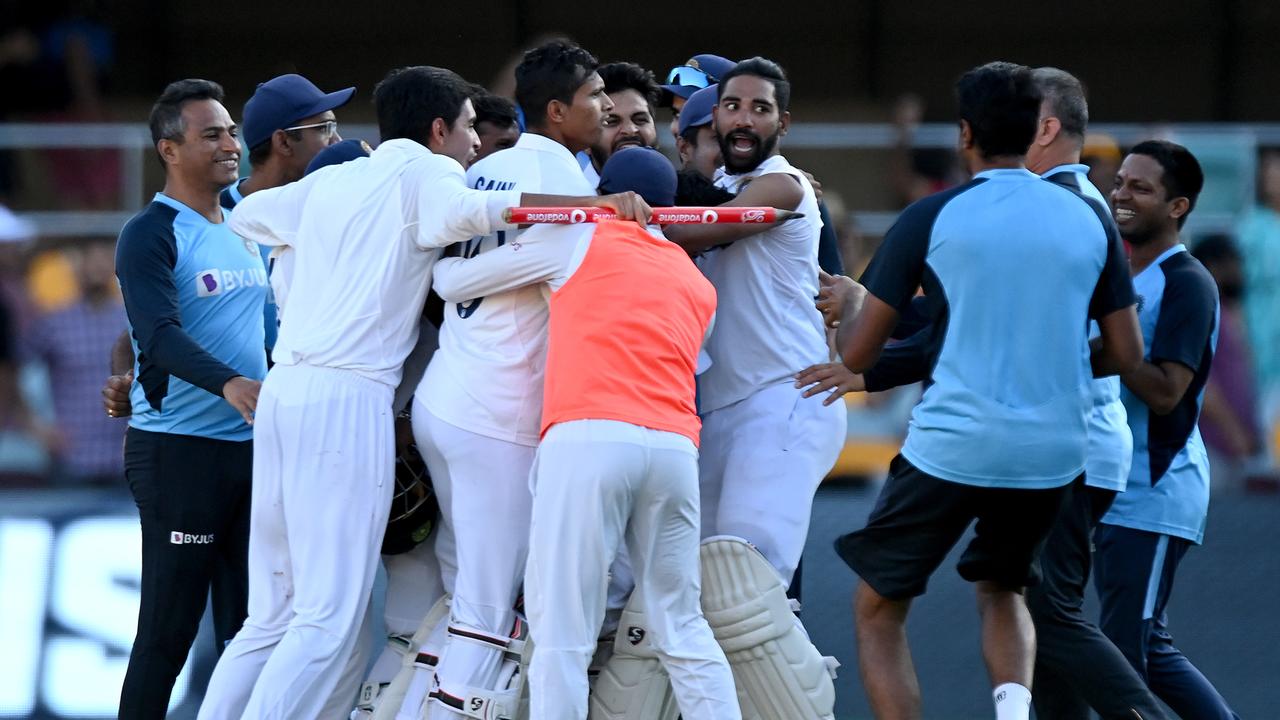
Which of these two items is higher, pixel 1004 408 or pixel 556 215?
pixel 556 215

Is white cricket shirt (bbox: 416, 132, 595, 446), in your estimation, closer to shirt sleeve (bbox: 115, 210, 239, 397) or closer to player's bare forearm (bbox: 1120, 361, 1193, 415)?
shirt sleeve (bbox: 115, 210, 239, 397)

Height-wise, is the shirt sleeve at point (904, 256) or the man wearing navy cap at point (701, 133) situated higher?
the man wearing navy cap at point (701, 133)

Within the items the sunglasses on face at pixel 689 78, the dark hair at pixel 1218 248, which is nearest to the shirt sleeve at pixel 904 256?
the sunglasses on face at pixel 689 78

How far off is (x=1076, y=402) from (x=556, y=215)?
1531 mm

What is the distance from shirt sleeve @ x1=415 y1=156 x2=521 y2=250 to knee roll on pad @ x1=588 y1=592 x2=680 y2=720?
1187mm

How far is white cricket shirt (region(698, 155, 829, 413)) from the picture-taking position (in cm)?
542

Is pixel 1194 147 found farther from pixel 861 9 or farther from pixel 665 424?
pixel 665 424

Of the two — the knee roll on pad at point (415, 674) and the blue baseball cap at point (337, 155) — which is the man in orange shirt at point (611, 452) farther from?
the blue baseball cap at point (337, 155)

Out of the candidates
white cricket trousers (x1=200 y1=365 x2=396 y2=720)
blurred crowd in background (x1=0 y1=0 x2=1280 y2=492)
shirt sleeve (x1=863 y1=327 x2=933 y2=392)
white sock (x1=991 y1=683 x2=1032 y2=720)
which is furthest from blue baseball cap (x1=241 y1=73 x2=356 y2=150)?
blurred crowd in background (x1=0 y1=0 x2=1280 y2=492)

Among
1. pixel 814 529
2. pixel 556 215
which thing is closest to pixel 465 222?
pixel 556 215

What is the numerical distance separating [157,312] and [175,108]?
2.47ft

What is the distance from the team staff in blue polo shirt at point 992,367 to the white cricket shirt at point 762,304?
46 cm

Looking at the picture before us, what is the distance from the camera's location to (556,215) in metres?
4.82

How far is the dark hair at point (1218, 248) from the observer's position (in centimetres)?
884
